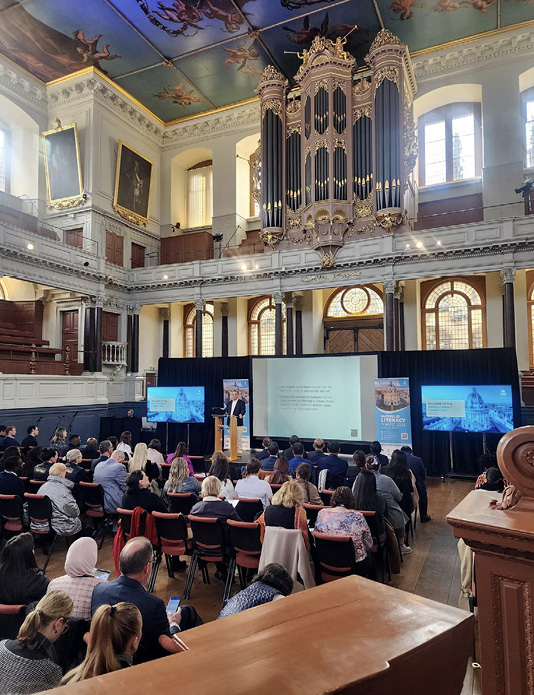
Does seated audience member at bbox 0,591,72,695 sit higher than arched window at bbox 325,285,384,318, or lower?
lower

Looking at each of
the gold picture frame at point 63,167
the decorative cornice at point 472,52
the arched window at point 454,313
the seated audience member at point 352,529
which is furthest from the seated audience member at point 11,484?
the decorative cornice at point 472,52

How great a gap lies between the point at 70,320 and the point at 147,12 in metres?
9.53

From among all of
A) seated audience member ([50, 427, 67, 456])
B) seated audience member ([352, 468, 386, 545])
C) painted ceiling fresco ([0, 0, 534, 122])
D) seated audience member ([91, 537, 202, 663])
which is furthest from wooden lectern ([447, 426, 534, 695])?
painted ceiling fresco ([0, 0, 534, 122])

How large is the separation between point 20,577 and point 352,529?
95.3 inches

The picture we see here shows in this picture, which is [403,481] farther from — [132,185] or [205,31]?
[132,185]

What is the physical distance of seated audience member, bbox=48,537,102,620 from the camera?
2.74 metres

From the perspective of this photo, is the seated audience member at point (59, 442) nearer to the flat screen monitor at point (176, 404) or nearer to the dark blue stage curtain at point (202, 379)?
the flat screen monitor at point (176, 404)

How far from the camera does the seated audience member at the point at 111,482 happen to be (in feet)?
18.0

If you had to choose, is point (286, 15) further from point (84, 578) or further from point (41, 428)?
point (84, 578)

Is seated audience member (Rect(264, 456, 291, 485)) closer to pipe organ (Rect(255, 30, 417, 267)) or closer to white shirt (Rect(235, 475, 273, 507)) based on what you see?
white shirt (Rect(235, 475, 273, 507))

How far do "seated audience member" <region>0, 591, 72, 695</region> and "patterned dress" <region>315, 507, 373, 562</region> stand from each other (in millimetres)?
2350

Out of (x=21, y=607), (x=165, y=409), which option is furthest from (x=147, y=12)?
(x=21, y=607)

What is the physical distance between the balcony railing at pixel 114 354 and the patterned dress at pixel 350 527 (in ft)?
42.9

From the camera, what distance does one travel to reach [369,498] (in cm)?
437
